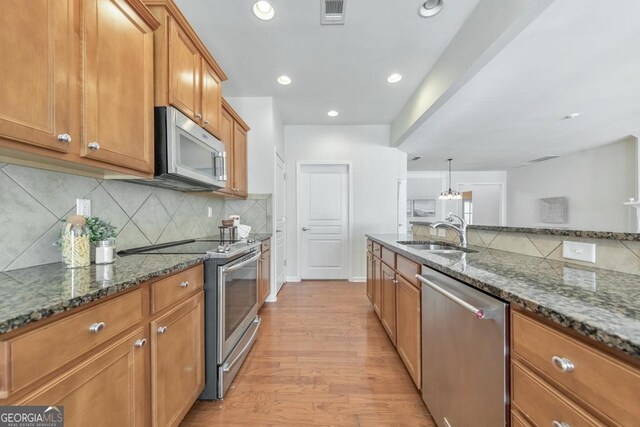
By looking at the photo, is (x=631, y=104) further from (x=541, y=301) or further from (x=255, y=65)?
(x=255, y=65)

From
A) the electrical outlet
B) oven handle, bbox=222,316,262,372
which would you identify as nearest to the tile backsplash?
the electrical outlet

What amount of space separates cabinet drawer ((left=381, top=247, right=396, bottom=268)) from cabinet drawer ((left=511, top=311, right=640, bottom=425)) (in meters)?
1.25

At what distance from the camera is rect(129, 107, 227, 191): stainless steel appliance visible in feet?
5.06

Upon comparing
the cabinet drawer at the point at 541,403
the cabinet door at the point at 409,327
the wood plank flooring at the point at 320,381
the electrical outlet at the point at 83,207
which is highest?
the electrical outlet at the point at 83,207

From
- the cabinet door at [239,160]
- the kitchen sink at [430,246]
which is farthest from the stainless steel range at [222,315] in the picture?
the kitchen sink at [430,246]

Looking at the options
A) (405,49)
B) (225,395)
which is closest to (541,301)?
(225,395)

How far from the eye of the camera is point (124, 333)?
3.10 ft

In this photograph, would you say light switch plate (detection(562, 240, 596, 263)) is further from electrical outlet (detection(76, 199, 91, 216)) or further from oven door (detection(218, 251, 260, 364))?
electrical outlet (detection(76, 199, 91, 216))

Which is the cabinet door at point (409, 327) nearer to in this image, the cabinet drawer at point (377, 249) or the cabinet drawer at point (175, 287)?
the cabinet drawer at point (377, 249)

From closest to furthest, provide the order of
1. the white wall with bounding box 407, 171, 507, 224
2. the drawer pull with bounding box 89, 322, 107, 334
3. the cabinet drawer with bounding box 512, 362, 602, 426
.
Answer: the cabinet drawer with bounding box 512, 362, 602, 426 → the drawer pull with bounding box 89, 322, 107, 334 → the white wall with bounding box 407, 171, 507, 224

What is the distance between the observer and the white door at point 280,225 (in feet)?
12.2

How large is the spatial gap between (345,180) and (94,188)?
345cm

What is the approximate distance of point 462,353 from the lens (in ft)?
3.59

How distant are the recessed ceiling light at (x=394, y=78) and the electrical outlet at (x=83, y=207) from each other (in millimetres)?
2904
